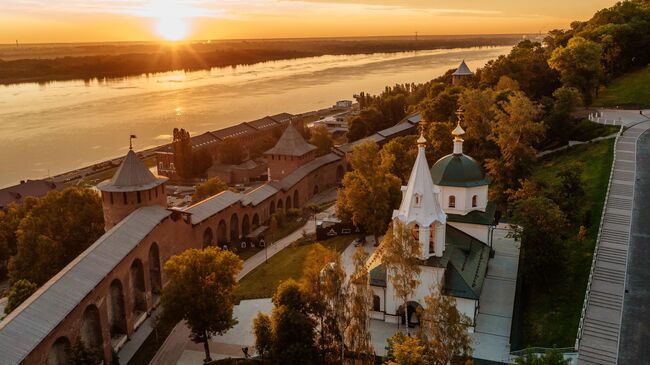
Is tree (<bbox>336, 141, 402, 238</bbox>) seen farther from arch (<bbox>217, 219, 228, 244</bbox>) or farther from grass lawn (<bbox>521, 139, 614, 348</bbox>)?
grass lawn (<bbox>521, 139, 614, 348</bbox>)

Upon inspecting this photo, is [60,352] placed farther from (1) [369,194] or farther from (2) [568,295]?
(2) [568,295]

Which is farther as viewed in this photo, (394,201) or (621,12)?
(621,12)

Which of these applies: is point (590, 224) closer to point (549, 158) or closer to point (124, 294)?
point (549, 158)

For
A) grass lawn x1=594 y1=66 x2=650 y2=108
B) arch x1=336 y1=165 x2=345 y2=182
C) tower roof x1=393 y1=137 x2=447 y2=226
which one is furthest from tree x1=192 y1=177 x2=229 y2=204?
grass lawn x1=594 y1=66 x2=650 y2=108

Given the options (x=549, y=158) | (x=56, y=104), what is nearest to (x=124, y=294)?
(x=549, y=158)

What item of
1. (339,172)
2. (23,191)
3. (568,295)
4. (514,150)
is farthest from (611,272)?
(23,191)

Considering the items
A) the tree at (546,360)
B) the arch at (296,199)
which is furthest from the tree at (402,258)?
the arch at (296,199)
